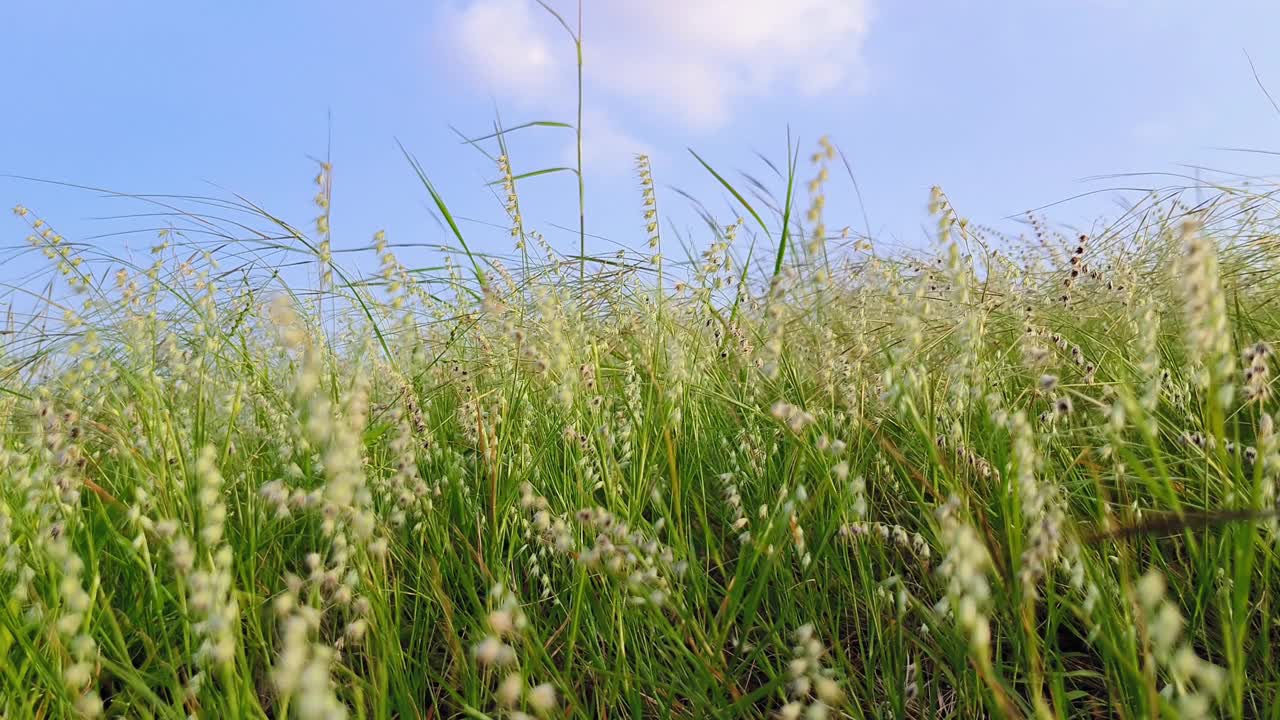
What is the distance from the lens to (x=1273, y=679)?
1509 mm

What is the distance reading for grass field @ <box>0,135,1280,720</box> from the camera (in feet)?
3.69

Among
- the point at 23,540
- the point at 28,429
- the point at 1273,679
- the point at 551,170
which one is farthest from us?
the point at 28,429

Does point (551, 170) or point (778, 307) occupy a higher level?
point (551, 170)

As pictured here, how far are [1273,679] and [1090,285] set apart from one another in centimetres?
174

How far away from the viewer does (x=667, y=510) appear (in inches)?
75.0

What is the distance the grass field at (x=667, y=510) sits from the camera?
3.69 ft

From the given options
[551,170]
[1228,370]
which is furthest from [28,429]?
[1228,370]

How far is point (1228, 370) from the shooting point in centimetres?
93

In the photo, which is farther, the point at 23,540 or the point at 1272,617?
the point at 23,540

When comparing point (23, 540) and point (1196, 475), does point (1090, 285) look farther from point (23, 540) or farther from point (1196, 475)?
point (23, 540)

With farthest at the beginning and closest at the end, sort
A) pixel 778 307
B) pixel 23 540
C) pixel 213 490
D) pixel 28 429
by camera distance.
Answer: pixel 28 429 < pixel 23 540 < pixel 778 307 < pixel 213 490

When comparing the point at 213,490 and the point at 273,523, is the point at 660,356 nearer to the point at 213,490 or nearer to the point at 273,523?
the point at 273,523

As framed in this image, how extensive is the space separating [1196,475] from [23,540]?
263 cm

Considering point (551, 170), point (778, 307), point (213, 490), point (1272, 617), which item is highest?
point (551, 170)
